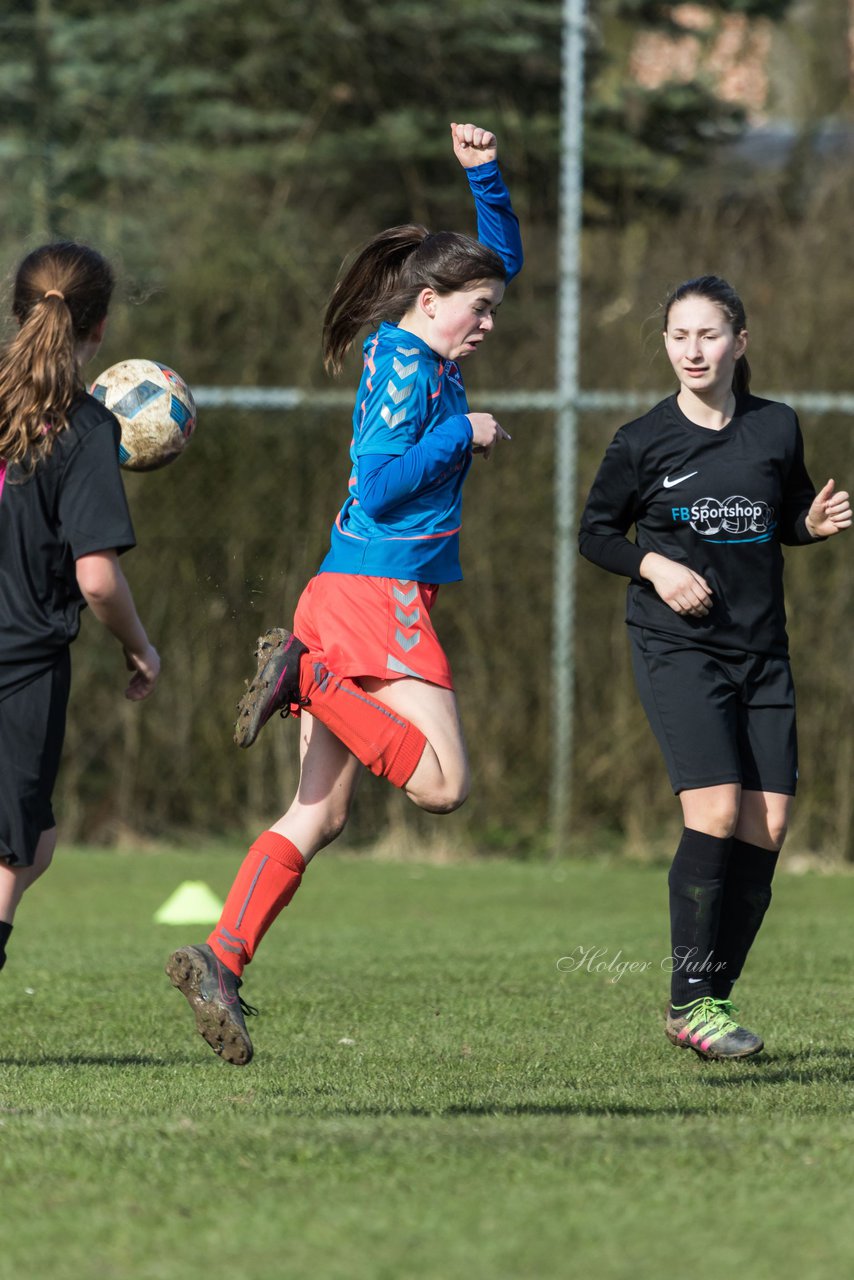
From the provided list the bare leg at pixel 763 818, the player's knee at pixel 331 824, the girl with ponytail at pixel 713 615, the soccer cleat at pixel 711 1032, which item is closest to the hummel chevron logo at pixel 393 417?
the girl with ponytail at pixel 713 615

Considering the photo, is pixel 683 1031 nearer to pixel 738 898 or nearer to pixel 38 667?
pixel 738 898

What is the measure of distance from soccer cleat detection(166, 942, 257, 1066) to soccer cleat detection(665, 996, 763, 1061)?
4.11ft

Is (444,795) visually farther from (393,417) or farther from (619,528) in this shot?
(619,528)

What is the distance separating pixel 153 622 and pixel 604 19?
911 cm

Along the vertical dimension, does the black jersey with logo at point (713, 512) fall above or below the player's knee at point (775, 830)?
above

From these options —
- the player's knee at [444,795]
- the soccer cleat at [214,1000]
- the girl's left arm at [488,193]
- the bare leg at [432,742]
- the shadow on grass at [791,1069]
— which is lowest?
the shadow on grass at [791,1069]

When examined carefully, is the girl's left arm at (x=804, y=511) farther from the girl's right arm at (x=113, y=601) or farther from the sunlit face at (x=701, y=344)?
the girl's right arm at (x=113, y=601)

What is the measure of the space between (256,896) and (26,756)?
70 cm

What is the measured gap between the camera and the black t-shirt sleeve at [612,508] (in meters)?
5.36

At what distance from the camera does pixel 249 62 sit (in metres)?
15.9

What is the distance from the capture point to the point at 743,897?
5434 millimetres

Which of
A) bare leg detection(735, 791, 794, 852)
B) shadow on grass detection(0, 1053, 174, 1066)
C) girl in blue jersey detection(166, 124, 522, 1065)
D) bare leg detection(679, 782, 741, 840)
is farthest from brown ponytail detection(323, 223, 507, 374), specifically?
shadow on grass detection(0, 1053, 174, 1066)

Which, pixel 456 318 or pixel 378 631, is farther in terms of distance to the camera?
pixel 456 318
